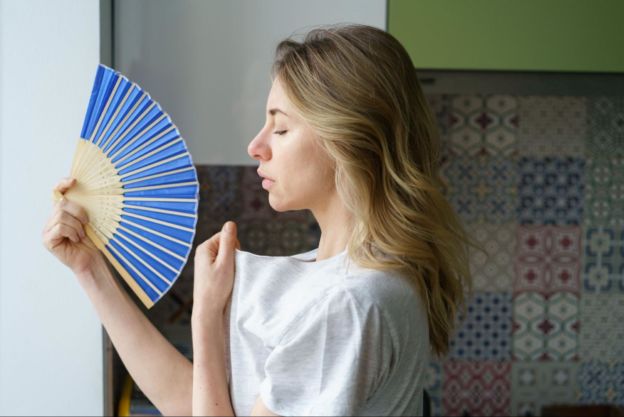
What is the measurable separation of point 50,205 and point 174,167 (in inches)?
15.1

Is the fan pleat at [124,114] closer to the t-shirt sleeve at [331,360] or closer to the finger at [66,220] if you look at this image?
the finger at [66,220]

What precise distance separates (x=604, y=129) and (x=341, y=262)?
4.84ft

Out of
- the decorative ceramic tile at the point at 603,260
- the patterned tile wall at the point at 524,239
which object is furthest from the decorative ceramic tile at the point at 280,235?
the decorative ceramic tile at the point at 603,260

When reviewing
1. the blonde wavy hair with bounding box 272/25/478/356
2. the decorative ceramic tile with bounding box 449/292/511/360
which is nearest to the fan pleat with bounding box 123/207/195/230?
the blonde wavy hair with bounding box 272/25/478/356

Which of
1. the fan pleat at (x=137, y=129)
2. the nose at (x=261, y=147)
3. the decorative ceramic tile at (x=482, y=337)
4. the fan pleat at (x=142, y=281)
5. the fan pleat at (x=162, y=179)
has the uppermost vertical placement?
the fan pleat at (x=137, y=129)

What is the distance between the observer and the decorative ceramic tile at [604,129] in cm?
224

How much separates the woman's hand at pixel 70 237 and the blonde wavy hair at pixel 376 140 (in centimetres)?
47

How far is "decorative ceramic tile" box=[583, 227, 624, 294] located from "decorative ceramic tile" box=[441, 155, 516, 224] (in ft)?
0.87

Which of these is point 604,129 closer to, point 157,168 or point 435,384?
point 435,384

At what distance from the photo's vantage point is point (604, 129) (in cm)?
224

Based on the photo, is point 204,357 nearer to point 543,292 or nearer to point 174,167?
point 174,167

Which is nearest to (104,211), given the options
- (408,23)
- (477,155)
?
(408,23)

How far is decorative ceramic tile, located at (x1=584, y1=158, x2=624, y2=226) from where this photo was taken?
88.4 inches

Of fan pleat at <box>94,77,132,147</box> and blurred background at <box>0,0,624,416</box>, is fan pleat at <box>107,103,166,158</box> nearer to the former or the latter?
fan pleat at <box>94,77,132,147</box>
